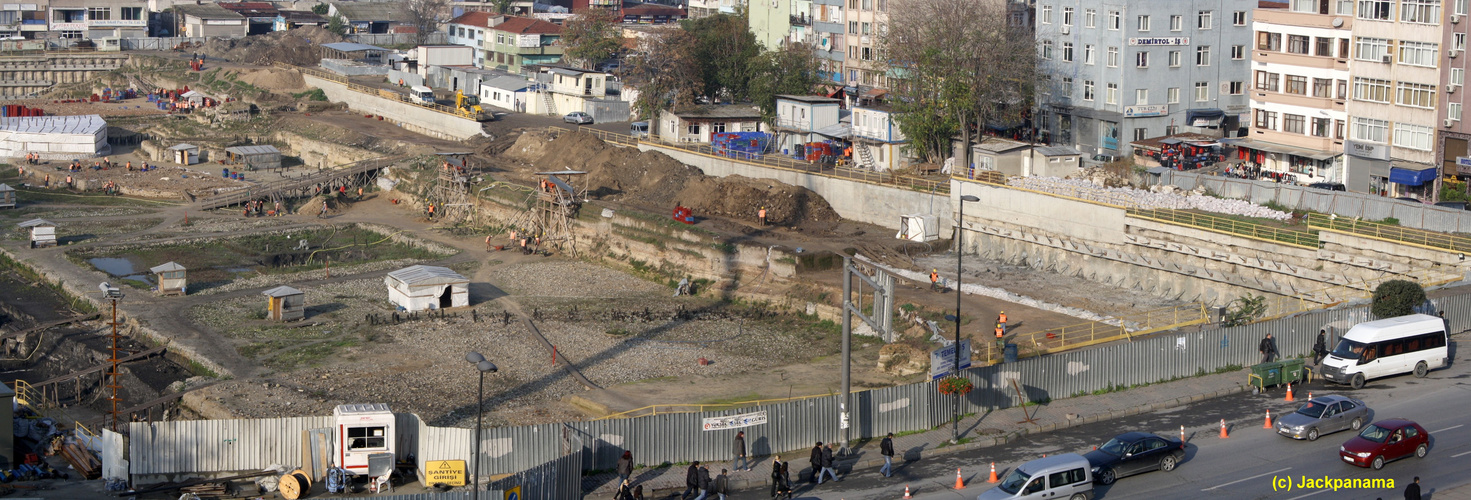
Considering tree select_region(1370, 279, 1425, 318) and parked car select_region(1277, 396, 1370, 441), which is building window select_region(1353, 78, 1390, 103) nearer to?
tree select_region(1370, 279, 1425, 318)

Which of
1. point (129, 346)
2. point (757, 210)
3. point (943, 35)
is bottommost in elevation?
point (129, 346)

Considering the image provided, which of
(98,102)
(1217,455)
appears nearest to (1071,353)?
(1217,455)

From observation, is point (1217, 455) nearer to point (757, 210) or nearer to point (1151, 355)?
point (1151, 355)

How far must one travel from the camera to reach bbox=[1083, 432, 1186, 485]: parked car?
32.6 meters

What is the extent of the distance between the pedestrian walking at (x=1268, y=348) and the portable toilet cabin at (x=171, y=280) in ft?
137

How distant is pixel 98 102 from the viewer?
120812 millimetres

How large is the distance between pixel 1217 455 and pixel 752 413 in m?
11.3

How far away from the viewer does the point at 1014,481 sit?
101 ft

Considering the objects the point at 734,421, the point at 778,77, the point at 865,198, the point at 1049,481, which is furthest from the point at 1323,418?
the point at 778,77

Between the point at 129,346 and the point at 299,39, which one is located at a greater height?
the point at 299,39

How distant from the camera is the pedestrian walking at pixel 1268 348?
41031mm

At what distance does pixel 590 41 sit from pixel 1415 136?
6482 cm

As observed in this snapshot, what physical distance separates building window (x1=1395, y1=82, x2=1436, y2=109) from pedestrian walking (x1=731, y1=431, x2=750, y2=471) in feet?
120

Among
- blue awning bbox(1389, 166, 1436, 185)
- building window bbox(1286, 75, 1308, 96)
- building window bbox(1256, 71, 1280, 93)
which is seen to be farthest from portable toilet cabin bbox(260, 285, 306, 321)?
blue awning bbox(1389, 166, 1436, 185)
